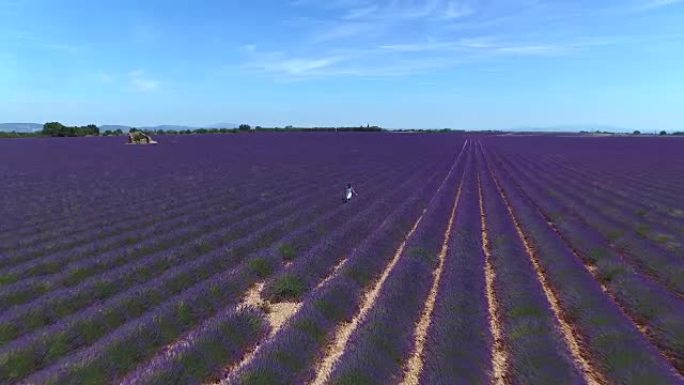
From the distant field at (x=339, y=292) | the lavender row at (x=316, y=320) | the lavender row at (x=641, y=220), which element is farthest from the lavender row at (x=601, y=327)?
the lavender row at (x=316, y=320)

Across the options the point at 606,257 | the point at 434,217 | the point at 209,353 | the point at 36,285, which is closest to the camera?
the point at 209,353

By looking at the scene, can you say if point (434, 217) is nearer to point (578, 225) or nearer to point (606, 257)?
point (578, 225)

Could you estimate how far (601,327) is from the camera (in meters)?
5.95

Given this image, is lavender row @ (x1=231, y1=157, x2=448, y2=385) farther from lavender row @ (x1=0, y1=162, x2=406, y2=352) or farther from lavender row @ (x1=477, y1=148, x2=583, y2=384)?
lavender row @ (x1=0, y1=162, x2=406, y2=352)

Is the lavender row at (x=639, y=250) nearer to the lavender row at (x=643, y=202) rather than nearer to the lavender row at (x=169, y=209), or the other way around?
the lavender row at (x=643, y=202)

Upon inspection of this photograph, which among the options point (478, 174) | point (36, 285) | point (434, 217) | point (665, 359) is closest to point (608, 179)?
point (478, 174)

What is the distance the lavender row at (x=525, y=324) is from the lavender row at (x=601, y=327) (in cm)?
32

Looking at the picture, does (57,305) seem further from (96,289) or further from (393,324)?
(393,324)

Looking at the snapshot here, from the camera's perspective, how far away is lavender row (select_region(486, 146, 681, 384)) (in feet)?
15.9

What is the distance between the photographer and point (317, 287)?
25.2 ft

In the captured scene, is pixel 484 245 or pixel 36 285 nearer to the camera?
pixel 36 285

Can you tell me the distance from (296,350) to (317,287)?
7.78 feet

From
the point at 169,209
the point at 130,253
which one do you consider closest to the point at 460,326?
the point at 130,253

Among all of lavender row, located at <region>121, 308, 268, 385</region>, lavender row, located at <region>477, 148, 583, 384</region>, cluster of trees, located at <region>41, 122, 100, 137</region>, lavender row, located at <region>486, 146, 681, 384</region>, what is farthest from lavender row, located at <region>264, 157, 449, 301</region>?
cluster of trees, located at <region>41, 122, 100, 137</region>
